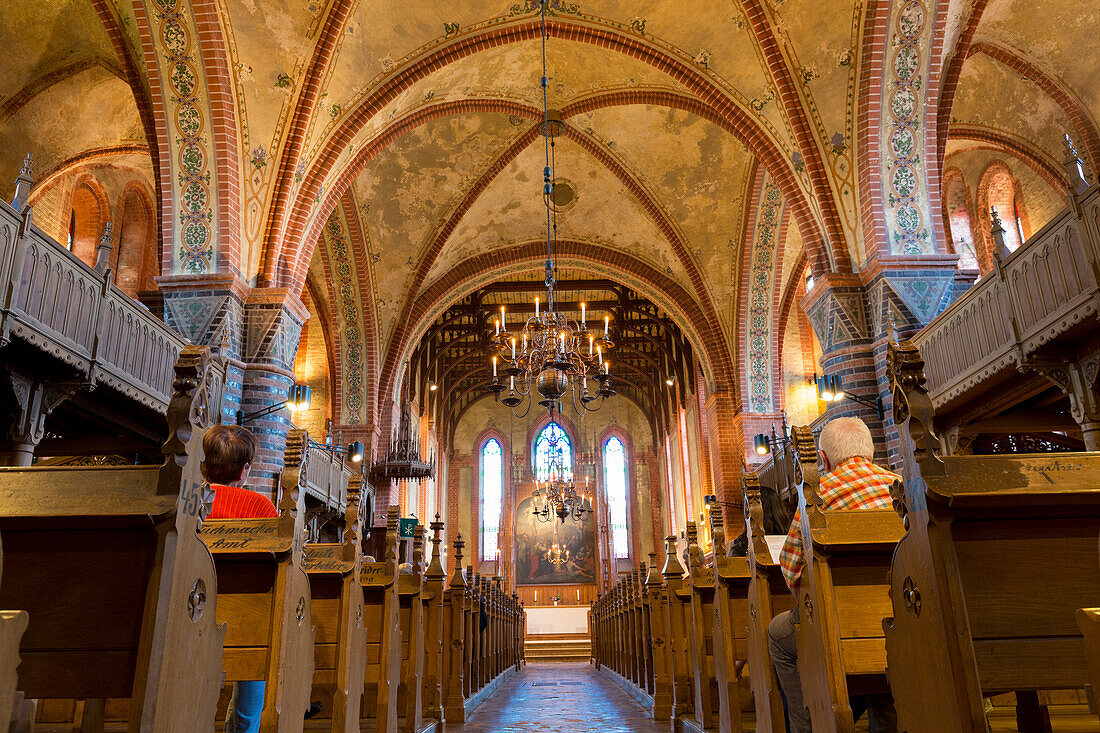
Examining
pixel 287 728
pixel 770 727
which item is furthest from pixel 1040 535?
pixel 287 728

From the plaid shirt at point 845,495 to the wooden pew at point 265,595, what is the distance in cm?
205

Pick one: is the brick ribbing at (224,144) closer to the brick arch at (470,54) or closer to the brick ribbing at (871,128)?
the brick arch at (470,54)

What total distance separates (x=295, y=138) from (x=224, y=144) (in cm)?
94

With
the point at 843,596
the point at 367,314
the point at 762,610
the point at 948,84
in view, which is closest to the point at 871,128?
→ the point at 948,84

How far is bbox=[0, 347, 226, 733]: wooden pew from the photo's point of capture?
84.5 inches

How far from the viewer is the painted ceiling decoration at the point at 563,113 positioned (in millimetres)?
9523

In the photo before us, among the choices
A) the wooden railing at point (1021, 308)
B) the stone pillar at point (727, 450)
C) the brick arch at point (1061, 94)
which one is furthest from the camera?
the stone pillar at point (727, 450)

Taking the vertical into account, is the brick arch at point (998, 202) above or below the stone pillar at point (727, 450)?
above

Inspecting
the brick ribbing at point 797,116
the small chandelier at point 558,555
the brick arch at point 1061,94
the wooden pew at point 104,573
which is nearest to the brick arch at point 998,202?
the brick arch at point 1061,94

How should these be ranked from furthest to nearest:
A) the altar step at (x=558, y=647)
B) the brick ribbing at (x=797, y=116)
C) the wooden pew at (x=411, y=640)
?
1. the altar step at (x=558, y=647)
2. the brick ribbing at (x=797, y=116)
3. the wooden pew at (x=411, y=640)

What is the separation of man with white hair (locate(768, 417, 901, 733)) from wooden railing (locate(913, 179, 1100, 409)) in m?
3.55

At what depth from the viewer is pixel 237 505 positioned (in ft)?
11.4

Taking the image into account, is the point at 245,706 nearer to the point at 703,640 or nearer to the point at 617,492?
the point at 703,640

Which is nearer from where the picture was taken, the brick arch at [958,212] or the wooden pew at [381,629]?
the wooden pew at [381,629]
